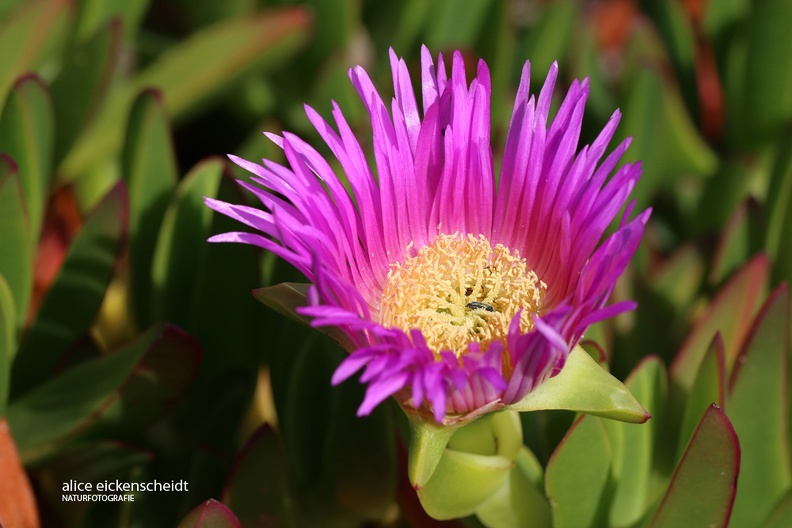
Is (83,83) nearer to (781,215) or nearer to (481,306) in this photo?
(481,306)

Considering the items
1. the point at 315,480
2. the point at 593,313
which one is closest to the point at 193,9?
the point at 315,480

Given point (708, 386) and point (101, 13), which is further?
point (101, 13)

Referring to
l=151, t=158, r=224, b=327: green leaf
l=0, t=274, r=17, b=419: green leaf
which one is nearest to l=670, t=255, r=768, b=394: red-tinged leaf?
l=151, t=158, r=224, b=327: green leaf

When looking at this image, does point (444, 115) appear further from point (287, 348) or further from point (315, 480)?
point (315, 480)

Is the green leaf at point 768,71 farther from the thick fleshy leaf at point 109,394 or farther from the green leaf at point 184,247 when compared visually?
the thick fleshy leaf at point 109,394

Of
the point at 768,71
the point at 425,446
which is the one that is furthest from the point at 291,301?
the point at 768,71

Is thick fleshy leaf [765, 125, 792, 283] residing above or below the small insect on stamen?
above

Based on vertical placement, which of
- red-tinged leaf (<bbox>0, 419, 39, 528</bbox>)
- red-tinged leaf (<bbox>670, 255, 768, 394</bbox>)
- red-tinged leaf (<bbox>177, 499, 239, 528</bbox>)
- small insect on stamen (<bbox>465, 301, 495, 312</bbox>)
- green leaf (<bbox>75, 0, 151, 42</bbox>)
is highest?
green leaf (<bbox>75, 0, 151, 42</bbox>)

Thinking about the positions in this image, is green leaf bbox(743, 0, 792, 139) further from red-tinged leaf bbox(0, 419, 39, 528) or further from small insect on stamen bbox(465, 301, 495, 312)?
red-tinged leaf bbox(0, 419, 39, 528)
